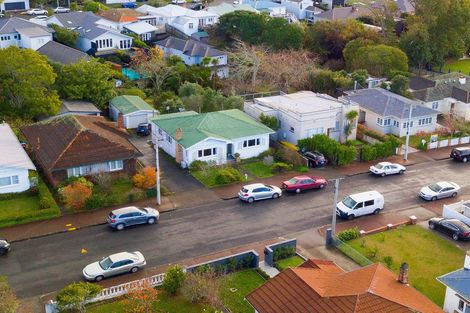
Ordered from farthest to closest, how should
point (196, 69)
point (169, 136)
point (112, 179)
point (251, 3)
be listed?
point (251, 3)
point (196, 69)
point (169, 136)
point (112, 179)

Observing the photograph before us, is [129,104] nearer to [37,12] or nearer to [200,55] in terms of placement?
[200,55]

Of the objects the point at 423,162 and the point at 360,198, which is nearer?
the point at 360,198

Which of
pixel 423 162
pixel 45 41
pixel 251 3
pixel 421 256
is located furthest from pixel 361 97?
pixel 251 3

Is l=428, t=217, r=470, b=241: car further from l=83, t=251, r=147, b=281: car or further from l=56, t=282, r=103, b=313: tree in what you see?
l=56, t=282, r=103, b=313: tree

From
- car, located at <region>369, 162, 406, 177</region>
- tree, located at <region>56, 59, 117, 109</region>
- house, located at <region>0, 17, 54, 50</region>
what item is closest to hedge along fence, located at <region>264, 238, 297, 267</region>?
car, located at <region>369, 162, 406, 177</region>

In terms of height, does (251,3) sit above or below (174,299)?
above

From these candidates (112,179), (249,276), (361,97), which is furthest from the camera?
(361,97)

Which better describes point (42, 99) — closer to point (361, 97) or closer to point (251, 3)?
point (361, 97)
